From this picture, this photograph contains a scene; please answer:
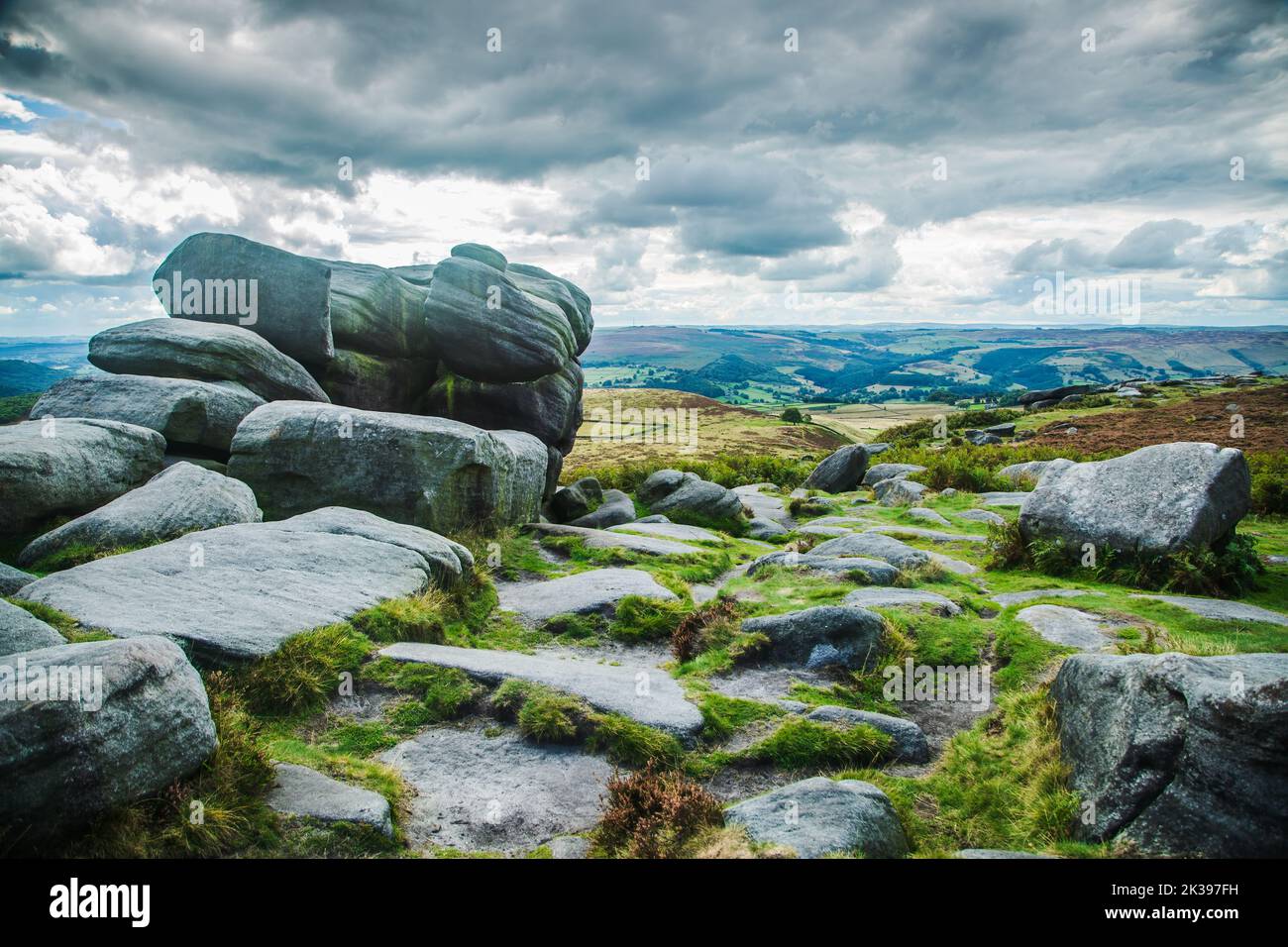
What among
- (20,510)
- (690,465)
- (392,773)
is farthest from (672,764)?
(690,465)

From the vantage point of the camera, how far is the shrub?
7430 mm

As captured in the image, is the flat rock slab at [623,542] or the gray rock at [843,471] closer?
the flat rock slab at [623,542]

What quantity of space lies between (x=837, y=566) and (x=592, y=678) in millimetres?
8268

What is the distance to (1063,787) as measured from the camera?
8070 millimetres

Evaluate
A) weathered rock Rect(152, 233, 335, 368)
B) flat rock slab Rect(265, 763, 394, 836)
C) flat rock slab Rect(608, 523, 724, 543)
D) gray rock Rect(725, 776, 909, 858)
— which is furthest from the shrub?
weathered rock Rect(152, 233, 335, 368)

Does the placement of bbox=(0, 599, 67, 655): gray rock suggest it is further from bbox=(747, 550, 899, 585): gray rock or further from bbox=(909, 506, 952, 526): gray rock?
bbox=(909, 506, 952, 526): gray rock

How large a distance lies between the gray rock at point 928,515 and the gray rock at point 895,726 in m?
16.0

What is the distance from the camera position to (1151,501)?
15883 millimetres

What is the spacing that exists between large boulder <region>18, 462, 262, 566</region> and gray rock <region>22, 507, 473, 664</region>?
1317mm

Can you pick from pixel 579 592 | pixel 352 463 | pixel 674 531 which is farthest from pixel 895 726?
pixel 674 531

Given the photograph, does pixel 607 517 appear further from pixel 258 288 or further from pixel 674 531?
pixel 258 288

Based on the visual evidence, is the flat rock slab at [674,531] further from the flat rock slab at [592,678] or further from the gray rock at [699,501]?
the flat rock slab at [592,678]

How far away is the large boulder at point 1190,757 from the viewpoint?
649 cm

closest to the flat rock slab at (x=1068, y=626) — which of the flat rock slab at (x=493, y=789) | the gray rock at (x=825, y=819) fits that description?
the gray rock at (x=825, y=819)
